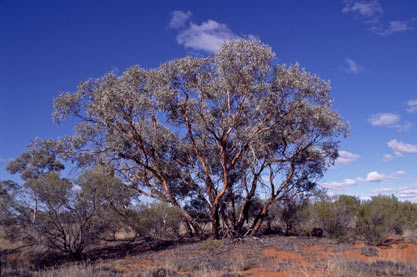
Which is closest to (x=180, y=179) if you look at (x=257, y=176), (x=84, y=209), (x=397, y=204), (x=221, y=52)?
(x=257, y=176)

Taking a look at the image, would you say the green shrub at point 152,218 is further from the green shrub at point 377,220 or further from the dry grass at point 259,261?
the green shrub at point 377,220

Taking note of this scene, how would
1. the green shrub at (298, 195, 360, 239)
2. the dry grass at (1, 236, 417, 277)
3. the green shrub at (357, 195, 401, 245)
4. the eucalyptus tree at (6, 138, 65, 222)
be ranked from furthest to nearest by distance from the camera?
the eucalyptus tree at (6, 138, 65, 222) → the green shrub at (298, 195, 360, 239) → the green shrub at (357, 195, 401, 245) → the dry grass at (1, 236, 417, 277)

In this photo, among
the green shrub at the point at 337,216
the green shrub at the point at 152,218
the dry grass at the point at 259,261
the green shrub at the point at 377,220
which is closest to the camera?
the dry grass at the point at 259,261

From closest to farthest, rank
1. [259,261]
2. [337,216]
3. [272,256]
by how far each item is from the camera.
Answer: [259,261], [272,256], [337,216]

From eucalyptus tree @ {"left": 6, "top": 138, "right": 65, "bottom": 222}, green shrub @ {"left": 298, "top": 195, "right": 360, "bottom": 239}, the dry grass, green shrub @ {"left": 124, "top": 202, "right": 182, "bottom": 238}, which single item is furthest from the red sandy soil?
eucalyptus tree @ {"left": 6, "top": 138, "right": 65, "bottom": 222}

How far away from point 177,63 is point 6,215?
9.22 metres

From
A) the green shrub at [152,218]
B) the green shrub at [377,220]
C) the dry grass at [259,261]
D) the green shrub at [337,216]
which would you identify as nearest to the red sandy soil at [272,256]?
the dry grass at [259,261]

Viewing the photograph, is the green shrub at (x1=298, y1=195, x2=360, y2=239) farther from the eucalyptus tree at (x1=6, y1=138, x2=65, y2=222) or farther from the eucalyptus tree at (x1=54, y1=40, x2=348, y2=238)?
the eucalyptus tree at (x1=6, y1=138, x2=65, y2=222)

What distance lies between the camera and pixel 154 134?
15.6 m

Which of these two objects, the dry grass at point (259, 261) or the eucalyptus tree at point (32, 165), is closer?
the dry grass at point (259, 261)

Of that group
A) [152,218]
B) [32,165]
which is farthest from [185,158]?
[32,165]

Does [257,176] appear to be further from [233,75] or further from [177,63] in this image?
[177,63]

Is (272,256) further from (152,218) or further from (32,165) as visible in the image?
(32,165)

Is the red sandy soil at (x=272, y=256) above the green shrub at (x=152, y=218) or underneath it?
underneath
